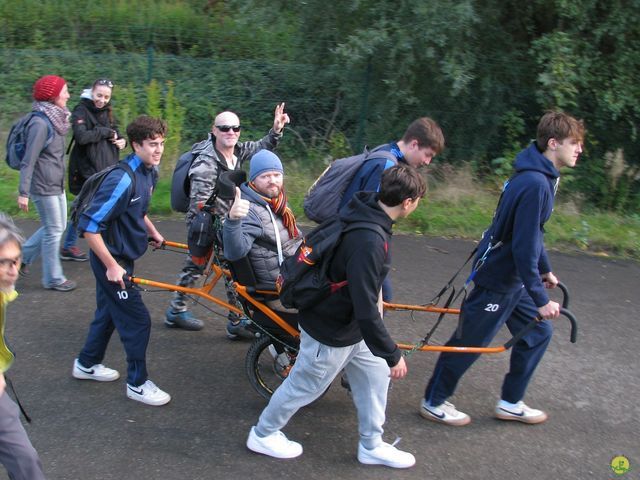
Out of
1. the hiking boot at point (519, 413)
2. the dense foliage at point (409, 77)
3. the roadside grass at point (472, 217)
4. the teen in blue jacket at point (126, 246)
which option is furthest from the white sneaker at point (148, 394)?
the dense foliage at point (409, 77)

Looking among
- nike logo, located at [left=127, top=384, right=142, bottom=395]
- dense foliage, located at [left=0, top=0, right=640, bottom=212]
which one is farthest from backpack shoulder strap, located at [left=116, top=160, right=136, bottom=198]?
dense foliage, located at [left=0, top=0, right=640, bottom=212]

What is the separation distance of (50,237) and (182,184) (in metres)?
1.61

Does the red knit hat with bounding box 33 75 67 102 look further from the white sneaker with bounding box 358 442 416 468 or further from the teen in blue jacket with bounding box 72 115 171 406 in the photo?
the white sneaker with bounding box 358 442 416 468

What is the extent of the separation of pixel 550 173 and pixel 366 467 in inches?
76.3

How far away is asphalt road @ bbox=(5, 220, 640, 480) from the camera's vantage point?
12.6ft

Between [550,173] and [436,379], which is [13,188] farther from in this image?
[550,173]

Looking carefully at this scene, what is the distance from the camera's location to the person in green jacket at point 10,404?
2.75 m

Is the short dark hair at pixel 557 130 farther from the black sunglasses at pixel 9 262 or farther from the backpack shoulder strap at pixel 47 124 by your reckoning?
the backpack shoulder strap at pixel 47 124

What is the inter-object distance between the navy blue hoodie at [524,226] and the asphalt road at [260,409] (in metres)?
0.96

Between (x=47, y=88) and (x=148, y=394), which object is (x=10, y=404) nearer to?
(x=148, y=394)

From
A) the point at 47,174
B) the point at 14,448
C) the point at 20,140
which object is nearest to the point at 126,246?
the point at 14,448

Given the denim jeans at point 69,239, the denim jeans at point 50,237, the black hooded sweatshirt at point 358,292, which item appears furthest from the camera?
the denim jeans at point 69,239

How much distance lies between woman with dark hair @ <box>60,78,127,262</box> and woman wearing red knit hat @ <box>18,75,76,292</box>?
29 cm

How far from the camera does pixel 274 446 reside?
3.87m
